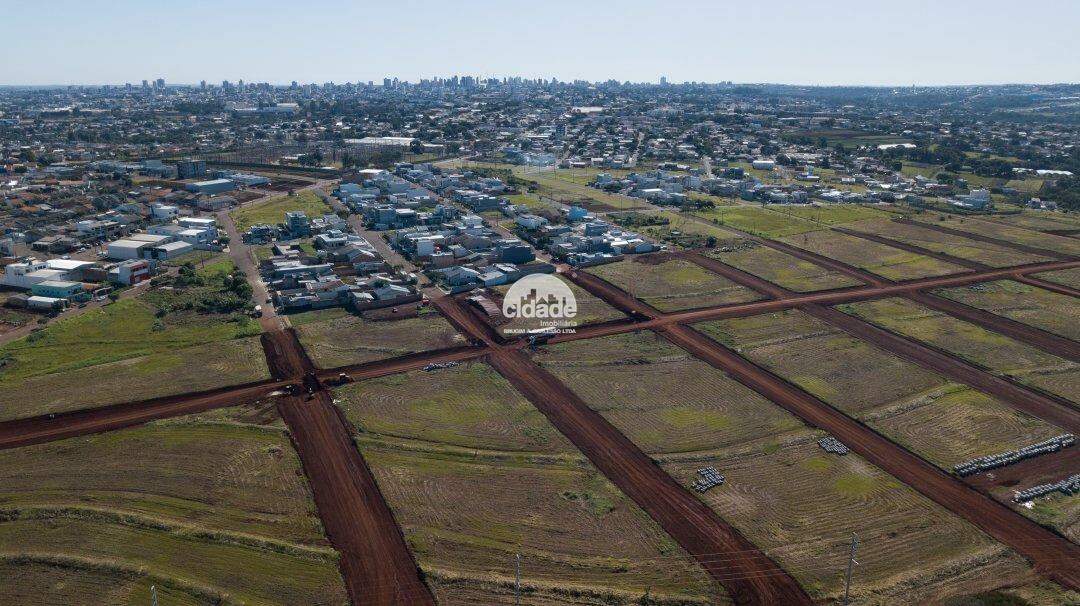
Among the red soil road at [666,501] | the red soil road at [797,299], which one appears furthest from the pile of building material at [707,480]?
the red soil road at [797,299]

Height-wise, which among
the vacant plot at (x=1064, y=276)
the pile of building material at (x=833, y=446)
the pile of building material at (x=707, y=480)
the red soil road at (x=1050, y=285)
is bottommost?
the pile of building material at (x=707, y=480)

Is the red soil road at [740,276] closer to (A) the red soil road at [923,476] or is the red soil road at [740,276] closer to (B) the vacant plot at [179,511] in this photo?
(A) the red soil road at [923,476]

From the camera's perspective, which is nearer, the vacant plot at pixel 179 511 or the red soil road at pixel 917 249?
the vacant plot at pixel 179 511

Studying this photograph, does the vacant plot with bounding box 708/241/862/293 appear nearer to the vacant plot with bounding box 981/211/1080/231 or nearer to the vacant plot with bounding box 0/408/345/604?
the vacant plot with bounding box 981/211/1080/231

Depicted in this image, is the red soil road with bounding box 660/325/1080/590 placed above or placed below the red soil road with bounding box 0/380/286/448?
below

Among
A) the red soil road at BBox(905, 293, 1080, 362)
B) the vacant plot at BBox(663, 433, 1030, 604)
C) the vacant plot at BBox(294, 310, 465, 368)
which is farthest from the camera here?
the red soil road at BBox(905, 293, 1080, 362)

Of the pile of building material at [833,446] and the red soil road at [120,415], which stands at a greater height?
the red soil road at [120,415]

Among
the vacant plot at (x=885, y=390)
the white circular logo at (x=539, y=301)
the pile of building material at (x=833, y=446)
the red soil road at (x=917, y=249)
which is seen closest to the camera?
the pile of building material at (x=833, y=446)

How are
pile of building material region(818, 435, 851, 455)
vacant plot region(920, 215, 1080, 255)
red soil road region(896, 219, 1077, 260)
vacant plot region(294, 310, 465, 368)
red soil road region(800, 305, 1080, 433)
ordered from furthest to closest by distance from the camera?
vacant plot region(920, 215, 1080, 255) → red soil road region(896, 219, 1077, 260) → vacant plot region(294, 310, 465, 368) → red soil road region(800, 305, 1080, 433) → pile of building material region(818, 435, 851, 455)
